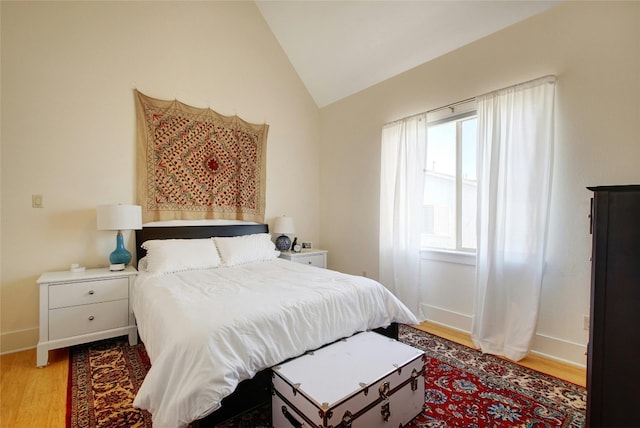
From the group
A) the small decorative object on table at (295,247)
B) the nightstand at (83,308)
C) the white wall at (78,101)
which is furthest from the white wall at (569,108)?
the nightstand at (83,308)

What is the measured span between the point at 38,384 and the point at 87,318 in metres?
0.50

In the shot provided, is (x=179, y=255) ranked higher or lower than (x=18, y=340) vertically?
higher

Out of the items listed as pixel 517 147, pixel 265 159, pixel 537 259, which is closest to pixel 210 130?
pixel 265 159

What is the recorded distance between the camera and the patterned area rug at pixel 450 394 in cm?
160

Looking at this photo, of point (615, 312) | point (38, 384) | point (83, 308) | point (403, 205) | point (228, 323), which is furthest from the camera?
point (403, 205)

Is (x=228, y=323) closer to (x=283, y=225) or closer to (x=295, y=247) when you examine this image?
(x=283, y=225)

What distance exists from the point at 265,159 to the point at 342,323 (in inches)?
102

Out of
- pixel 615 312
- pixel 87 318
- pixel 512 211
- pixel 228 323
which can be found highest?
pixel 512 211

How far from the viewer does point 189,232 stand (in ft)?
10.4

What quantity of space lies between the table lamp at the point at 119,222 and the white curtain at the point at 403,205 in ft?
8.43

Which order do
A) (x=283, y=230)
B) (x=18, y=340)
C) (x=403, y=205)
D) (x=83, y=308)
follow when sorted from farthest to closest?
1. (x=283, y=230)
2. (x=403, y=205)
3. (x=18, y=340)
4. (x=83, y=308)

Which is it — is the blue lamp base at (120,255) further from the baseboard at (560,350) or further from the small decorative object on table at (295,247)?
the baseboard at (560,350)

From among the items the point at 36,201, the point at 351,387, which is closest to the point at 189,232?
the point at 36,201

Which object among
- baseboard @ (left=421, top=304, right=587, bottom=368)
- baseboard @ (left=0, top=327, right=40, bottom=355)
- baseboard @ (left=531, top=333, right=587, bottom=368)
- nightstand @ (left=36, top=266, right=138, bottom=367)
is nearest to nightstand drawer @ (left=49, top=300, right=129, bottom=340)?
nightstand @ (left=36, top=266, right=138, bottom=367)
